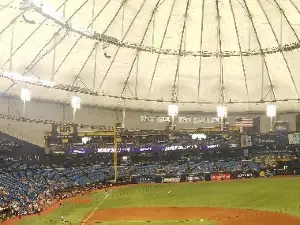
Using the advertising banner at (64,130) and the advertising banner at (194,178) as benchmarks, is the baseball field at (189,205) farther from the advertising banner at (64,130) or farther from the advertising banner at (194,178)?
the advertising banner at (64,130)

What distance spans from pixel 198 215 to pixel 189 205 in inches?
191

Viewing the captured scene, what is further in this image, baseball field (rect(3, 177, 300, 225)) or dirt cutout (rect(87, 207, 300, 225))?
baseball field (rect(3, 177, 300, 225))

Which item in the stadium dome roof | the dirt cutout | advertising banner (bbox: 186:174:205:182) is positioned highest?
the stadium dome roof

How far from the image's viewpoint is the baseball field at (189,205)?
96.1ft

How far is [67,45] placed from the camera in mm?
31750

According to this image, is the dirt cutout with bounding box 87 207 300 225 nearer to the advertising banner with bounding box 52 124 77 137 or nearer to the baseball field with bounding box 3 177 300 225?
the baseball field with bounding box 3 177 300 225

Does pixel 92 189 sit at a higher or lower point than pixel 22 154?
lower

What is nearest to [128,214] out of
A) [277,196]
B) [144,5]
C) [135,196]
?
[135,196]

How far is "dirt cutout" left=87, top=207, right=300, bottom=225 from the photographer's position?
2799 centimetres

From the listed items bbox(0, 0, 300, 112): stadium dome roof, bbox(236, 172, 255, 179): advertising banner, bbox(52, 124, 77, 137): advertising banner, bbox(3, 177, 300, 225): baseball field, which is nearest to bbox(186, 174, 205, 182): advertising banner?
bbox(3, 177, 300, 225): baseball field

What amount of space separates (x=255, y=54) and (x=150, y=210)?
17022 mm

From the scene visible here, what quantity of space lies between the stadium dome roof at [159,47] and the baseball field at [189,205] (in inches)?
419

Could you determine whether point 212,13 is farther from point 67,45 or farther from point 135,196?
point 135,196

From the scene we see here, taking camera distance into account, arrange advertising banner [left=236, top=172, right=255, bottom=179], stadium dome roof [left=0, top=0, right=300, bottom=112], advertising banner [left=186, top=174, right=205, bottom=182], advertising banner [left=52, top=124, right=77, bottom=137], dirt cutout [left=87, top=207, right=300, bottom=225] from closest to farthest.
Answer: dirt cutout [left=87, top=207, right=300, bottom=225] < stadium dome roof [left=0, top=0, right=300, bottom=112] < advertising banner [left=52, top=124, right=77, bottom=137] < advertising banner [left=186, top=174, right=205, bottom=182] < advertising banner [left=236, top=172, right=255, bottom=179]
